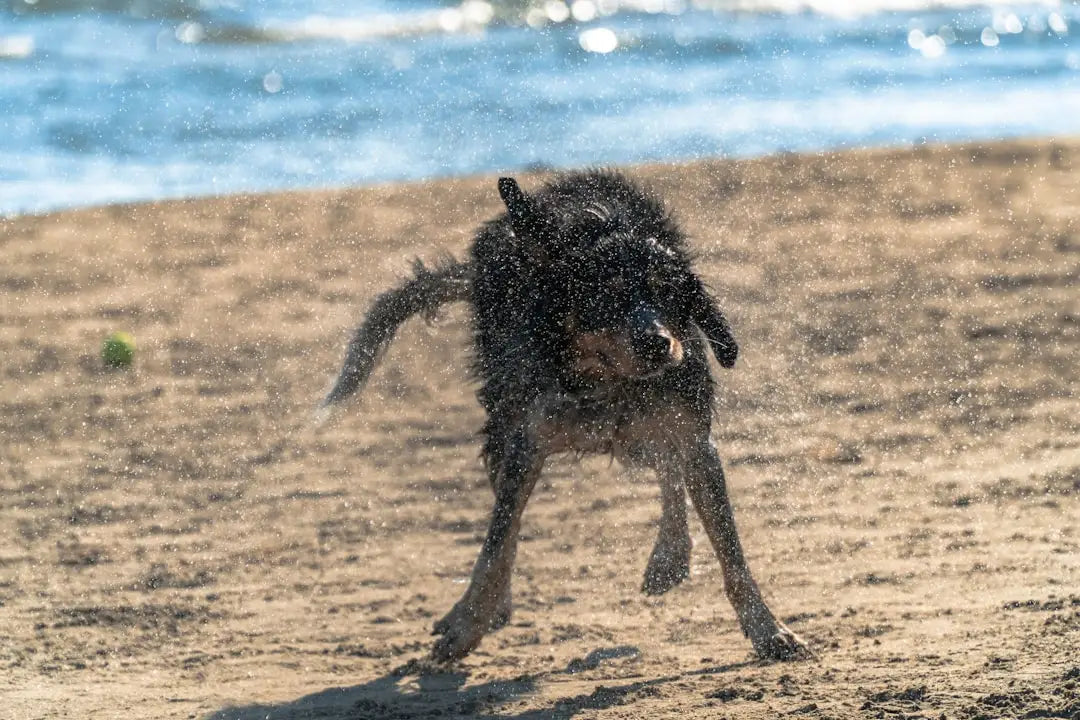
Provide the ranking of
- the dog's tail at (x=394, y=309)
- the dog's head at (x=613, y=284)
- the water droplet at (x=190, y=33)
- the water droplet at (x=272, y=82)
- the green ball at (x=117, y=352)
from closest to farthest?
the dog's head at (x=613, y=284) < the dog's tail at (x=394, y=309) < the green ball at (x=117, y=352) < the water droplet at (x=272, y=82) < the water droplet at (x=190, y=33)

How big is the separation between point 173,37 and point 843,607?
1495 cm

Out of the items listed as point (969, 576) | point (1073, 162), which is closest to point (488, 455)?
point (969, 576)

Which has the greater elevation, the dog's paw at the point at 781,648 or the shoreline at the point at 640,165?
the shoreline at the point at 640,165

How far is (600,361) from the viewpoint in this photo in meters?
5.63

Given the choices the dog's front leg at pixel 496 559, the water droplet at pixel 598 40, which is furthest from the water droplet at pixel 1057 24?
the dog's front leg at pixel 496 559

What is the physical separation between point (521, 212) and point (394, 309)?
5.50 ft

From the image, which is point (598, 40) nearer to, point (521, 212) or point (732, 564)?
point (521, 212)

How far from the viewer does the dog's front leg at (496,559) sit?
559 centimetres

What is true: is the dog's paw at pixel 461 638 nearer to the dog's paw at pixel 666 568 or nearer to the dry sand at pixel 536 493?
the dry sand at pixel 536 493

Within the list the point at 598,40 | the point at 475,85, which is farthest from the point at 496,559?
the point at 598,40

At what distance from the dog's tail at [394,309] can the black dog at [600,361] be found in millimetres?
863

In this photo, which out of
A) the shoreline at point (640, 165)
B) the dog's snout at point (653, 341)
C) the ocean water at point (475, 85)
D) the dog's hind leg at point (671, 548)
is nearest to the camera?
the dog's snout at point (653, 341)

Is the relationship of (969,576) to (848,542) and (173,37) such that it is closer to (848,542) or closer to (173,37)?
(848,542)

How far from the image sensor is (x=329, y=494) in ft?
26.0
